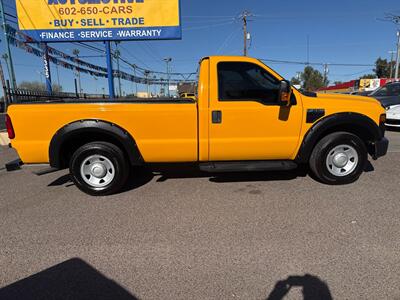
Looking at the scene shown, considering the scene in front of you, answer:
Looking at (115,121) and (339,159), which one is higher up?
(115,121)

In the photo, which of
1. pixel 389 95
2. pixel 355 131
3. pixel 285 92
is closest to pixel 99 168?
pixel 285 92

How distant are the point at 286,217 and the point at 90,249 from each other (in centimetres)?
229

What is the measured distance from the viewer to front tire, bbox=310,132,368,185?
437 cm

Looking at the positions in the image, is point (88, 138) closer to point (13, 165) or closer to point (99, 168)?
point (99, 168)

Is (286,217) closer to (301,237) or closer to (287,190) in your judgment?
(301,237)

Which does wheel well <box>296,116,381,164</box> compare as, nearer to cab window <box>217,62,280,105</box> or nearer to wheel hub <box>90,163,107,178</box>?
cab window <box>217,62,280,105</box>

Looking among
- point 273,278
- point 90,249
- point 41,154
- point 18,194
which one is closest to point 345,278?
point 273,278

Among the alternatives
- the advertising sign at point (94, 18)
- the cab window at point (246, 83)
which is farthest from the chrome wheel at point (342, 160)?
the advertising sign at point (94, 18)

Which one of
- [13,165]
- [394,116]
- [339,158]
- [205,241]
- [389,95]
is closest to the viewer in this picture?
[205,241]

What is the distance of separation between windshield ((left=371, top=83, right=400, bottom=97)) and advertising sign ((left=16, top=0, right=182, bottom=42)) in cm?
935

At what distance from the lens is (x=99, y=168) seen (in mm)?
4254

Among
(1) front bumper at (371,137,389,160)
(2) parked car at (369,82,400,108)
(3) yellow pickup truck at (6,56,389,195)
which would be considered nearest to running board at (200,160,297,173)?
(3) yellow pickup truck at (6,56,389,195)

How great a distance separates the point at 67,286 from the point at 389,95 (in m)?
13.2

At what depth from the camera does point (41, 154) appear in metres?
4.11
